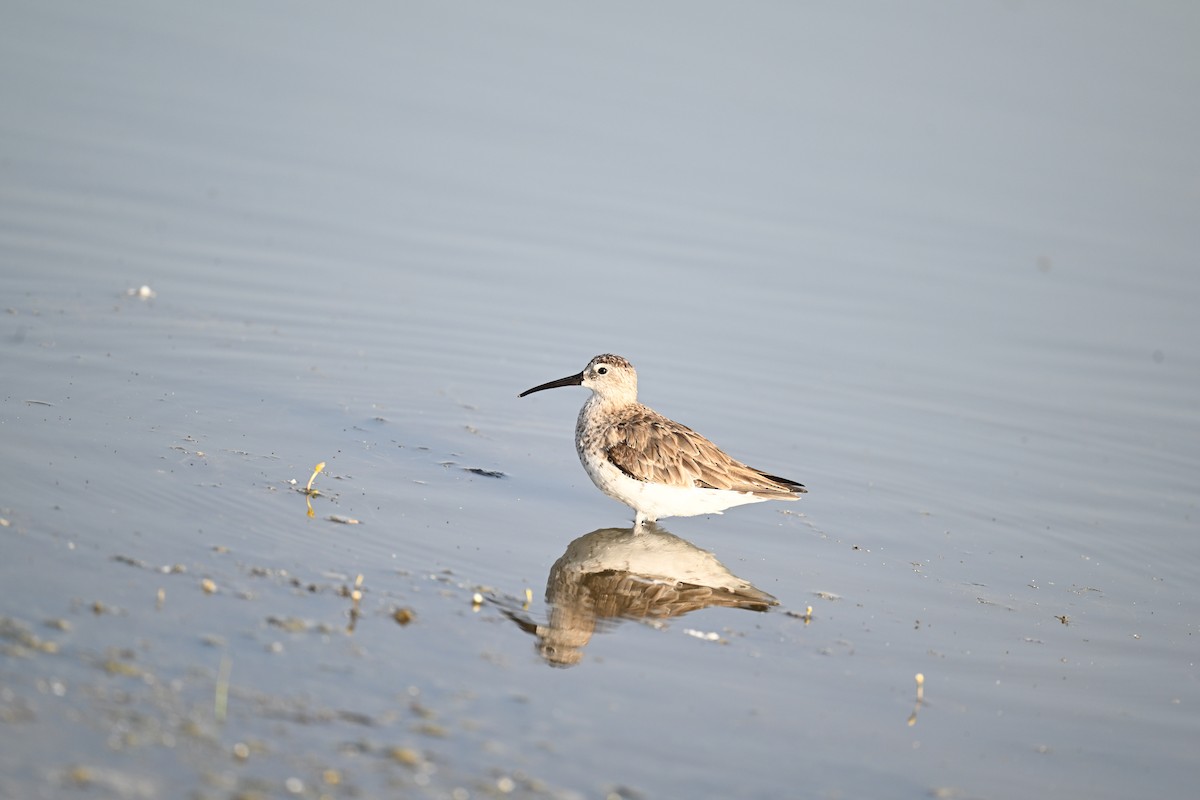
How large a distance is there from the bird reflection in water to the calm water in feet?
0.15

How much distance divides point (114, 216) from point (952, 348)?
9454 millimetres

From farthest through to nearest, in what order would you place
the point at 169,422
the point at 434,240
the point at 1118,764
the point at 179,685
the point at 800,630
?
the point at 434,240
the point at 169,422
the point at 800,630
the point at 1118,764
the point at 179,685

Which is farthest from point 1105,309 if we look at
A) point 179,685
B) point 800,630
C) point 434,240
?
point 179,685

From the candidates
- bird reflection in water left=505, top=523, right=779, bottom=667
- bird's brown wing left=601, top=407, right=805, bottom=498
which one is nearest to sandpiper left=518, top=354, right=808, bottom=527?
bird's brown wing left=601, top=407, right=805, bottom=498

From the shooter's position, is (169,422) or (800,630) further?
(169,422)

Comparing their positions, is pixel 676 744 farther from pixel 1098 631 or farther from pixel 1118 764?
pixel 1098 631

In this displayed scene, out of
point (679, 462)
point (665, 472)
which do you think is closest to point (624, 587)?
point (665, 472)

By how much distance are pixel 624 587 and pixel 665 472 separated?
1.58 metres

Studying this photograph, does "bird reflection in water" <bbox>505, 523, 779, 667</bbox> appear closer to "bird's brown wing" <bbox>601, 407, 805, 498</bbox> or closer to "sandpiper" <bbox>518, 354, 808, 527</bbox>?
"sandpiper" <bbox>518, 354, 808, 527</bbox>

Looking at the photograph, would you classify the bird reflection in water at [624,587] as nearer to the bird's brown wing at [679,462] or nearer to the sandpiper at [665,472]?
the sandpiper at [665,472]

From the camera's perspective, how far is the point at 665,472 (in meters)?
10.4

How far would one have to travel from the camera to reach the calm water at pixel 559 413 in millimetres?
6629

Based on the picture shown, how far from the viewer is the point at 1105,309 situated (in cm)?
1669

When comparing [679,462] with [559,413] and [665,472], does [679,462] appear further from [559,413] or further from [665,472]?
[559,413]
